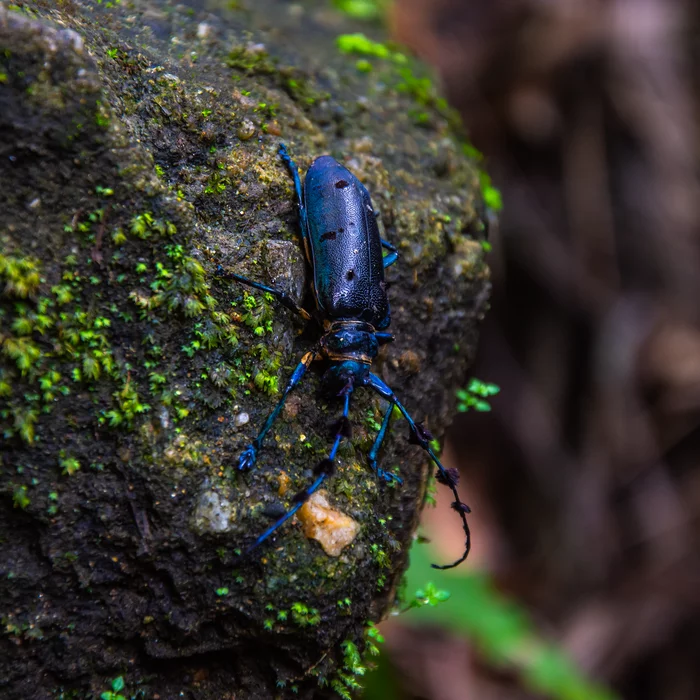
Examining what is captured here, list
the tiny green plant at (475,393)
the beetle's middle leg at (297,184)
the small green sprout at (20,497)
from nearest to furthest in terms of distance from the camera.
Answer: the small green sprout at (20,497)
the beetle's middle leg at (297,184)
the tiny green plant at (475,393)

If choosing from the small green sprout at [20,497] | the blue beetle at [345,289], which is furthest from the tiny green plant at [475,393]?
the small green sprout at [20,497]

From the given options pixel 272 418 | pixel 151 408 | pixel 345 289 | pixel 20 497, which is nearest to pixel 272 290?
pixel 345 289

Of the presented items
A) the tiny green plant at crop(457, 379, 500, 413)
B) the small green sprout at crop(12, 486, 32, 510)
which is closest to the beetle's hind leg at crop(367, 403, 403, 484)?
the tiny green plant at crop(457, 379, 500, 413)

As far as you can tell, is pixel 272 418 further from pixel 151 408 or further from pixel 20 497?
pixel 20 497

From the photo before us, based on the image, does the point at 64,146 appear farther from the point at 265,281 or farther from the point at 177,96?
the point at 265,281

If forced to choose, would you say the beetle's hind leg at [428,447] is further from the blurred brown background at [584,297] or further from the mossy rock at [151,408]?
the blurred brown background at [584,297]
